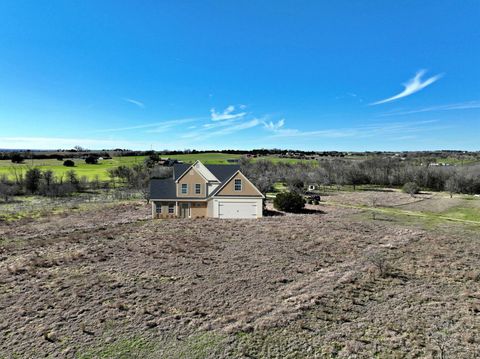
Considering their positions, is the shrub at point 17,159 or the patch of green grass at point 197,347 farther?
the shrub at point 17,159

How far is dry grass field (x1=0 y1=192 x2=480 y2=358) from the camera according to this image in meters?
9.12

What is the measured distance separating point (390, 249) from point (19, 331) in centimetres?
1973

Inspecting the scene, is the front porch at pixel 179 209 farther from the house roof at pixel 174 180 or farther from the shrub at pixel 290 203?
the shrub at pixel 290 203

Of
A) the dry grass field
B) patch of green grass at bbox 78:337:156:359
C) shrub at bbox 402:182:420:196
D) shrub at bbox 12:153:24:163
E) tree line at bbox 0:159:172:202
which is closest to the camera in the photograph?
patch of green grass at bbox 78:337:156:359

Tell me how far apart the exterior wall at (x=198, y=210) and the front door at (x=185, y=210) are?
0.38m

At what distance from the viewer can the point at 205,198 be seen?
3025cm

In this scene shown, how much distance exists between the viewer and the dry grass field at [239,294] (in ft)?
29.9

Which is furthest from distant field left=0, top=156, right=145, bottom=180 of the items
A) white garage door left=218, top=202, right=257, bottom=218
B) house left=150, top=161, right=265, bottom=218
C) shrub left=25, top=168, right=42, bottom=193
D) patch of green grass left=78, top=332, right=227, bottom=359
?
patch of green grass left=78, top=332, right=227, bottom=359

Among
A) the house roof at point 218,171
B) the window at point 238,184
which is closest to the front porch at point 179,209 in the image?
the house roof at point 218,171

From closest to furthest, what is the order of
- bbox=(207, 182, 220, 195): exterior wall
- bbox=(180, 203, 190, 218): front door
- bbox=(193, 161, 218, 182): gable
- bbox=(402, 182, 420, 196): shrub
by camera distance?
1. bbox=(180, 203, 190, 218): front door
2. bbox=(207, 182, 220, 195): exterior wall
3. bbox=(193, 161, 218, 182): gable
4. bbox=(402, 182, 420, 196): shrub

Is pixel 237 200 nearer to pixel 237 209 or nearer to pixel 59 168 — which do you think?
pixel 237 209

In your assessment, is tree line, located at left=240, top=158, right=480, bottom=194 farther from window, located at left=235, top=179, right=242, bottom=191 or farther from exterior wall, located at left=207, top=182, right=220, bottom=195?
window, located at left=235, top=179, right=242, bottom=191

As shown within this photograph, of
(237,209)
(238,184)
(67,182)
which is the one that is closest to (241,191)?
(238,184)

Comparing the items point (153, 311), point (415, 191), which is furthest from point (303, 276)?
point (415, 191)
